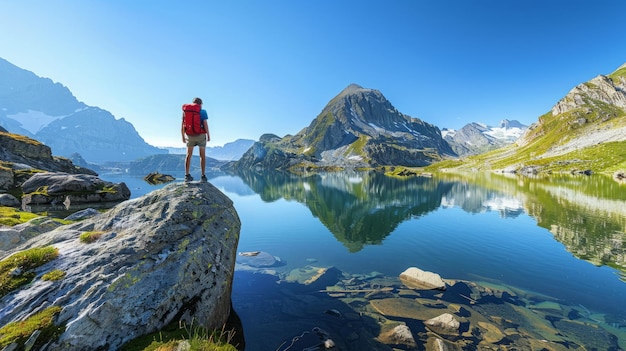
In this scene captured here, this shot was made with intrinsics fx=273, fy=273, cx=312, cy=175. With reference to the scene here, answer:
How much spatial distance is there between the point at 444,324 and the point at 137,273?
15462 mm

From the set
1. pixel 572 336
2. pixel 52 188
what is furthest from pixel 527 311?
pixel 52 188

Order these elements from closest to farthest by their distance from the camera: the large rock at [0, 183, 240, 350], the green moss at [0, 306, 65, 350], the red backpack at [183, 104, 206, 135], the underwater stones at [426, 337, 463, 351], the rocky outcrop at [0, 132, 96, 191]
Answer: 1. the green moss at [0, 306, 65, 350]
2. the large rock at [0, 183, 240, 350]
3. the underwater stones at [426, 337, 463, 351]
4. the red backpack at [183, 104, 206, 135]
5. the rocky outcrop at [0, 132, 96, 191]

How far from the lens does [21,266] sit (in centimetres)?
969

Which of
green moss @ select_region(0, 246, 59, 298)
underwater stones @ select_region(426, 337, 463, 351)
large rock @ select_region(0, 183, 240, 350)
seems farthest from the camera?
underwater stones @ select_region(426, 337, 463, 351)

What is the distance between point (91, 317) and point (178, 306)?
107 inches

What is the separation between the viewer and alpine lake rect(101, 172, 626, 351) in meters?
14.7

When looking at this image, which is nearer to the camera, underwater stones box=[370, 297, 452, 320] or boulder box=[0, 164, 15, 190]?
underwater stones box=[370, 297, 452, 320]

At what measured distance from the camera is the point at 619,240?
31469 mm

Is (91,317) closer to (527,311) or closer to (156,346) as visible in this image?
(156,346)

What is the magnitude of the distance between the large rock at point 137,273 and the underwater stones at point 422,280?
14.2 m

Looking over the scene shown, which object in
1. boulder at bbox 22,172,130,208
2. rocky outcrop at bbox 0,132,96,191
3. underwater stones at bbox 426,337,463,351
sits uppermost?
rocky outcrop at bbox 0,132,96,191

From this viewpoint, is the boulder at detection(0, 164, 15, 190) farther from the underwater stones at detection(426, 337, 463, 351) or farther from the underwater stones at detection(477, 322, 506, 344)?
the underwater stones at detection(477, 322, 506, 344)

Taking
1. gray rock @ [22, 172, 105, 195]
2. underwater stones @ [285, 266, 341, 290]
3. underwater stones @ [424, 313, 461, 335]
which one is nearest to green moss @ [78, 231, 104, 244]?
underwater stones @ [285, 266, 341, 290]

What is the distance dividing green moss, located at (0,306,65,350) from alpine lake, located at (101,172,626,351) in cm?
856
